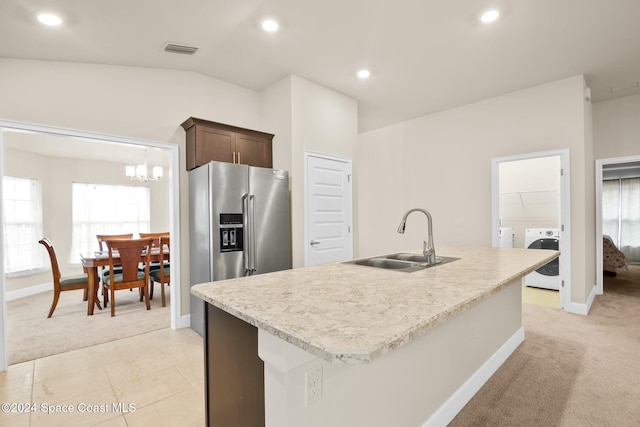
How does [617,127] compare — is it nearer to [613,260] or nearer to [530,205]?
[530,205]

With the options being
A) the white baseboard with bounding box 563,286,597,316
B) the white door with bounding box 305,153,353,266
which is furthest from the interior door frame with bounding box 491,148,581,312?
the white door with bounding box 305,153,353,266

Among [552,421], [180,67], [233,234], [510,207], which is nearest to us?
[552,421]

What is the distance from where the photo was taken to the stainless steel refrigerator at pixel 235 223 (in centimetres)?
293

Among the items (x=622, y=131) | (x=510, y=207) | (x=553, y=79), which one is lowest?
(x=510, y=207)

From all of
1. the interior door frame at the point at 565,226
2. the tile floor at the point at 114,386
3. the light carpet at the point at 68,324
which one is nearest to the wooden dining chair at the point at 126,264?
the light carpet at the point at 68,324

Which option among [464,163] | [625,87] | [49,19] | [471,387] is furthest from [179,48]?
[625,87]

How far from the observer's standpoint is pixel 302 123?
3.53 metres

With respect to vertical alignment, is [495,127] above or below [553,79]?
below

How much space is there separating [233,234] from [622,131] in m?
5.34

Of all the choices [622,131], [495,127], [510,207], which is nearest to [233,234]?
[495,127]

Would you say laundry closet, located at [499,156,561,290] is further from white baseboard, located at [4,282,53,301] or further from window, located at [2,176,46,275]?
window, located at [2,176,46,275]

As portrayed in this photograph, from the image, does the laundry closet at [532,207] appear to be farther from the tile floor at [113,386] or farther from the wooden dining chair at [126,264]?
the wooden dining chair at [126,264]

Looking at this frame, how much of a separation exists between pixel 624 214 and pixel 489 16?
794 cm

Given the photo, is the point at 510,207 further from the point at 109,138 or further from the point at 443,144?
the point at 109,138
